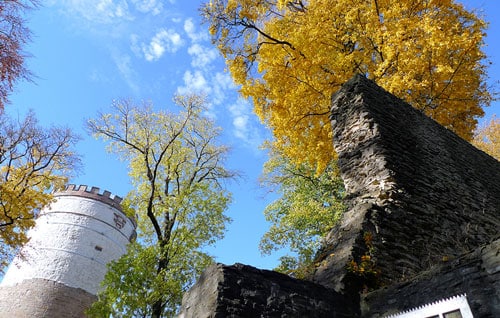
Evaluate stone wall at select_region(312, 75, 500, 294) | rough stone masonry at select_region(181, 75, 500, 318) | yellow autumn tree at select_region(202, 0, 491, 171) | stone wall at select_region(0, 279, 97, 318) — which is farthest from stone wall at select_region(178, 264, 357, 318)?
stone wall at select_region(0, 279, 97, 318)

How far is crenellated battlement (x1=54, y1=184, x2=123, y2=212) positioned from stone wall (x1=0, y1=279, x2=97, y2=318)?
566cm

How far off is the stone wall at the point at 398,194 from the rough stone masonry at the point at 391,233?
2 cm

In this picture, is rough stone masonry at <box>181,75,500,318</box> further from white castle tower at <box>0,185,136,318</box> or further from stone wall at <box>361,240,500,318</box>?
white castle tower at <box>0,185,136,318</box>

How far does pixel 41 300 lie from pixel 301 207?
546 inches

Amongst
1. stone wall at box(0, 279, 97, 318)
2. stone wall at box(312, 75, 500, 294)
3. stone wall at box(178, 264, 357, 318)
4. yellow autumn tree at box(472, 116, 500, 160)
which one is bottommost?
stone wall at box(178, 264, 357, 318)

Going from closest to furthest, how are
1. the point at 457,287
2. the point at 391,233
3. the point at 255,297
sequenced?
the point at 457,287 < the point at 255,297 < the point at 391,233

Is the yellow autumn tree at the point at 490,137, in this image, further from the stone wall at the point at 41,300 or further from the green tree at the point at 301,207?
the stone wall at the point at 41,300

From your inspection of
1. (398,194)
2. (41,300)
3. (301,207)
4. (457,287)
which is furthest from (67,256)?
(457,287)

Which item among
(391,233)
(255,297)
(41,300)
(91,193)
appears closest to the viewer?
(255,297)

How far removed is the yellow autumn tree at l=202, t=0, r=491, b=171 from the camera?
9.41m

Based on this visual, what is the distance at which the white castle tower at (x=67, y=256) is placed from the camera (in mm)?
17938

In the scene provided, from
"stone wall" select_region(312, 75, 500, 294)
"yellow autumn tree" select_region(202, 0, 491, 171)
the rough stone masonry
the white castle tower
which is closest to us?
the rough stone masonry

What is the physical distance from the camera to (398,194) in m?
5.04

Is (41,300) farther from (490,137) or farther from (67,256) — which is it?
(490,137)
